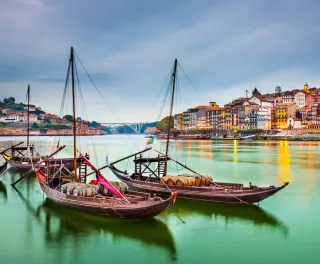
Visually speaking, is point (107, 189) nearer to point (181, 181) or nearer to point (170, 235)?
point (170, 235)

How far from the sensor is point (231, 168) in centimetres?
4450

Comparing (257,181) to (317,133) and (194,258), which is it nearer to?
(194,258)

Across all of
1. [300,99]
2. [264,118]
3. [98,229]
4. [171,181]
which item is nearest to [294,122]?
[264,118]

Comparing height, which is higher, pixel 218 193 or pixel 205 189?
pixel 205 189

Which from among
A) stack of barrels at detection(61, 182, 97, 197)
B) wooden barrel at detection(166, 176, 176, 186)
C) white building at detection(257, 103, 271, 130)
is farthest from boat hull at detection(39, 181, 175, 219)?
white building at detection(257, 103, 271, 130)

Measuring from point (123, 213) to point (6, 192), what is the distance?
42.1ft

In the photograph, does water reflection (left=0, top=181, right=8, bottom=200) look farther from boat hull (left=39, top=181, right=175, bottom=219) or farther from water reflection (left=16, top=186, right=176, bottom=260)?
boat hull (left=39, top=181, right=175, bottom=219)

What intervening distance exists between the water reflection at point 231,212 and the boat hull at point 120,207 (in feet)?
10.2

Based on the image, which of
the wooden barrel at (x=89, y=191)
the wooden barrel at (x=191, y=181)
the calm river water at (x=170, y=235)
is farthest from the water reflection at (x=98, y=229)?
the wooden barrel at (x=191, y=181)

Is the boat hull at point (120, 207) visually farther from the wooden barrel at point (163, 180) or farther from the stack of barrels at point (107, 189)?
the wooden barrel at point (163, 180)

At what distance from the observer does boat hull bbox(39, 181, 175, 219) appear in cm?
1634

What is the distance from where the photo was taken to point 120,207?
16750 millimetres

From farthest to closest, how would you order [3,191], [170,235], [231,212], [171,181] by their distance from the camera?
1. [3,191]
2. [171,181]
3. [231,212]
4. [170,235]

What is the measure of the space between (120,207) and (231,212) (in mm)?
6130
